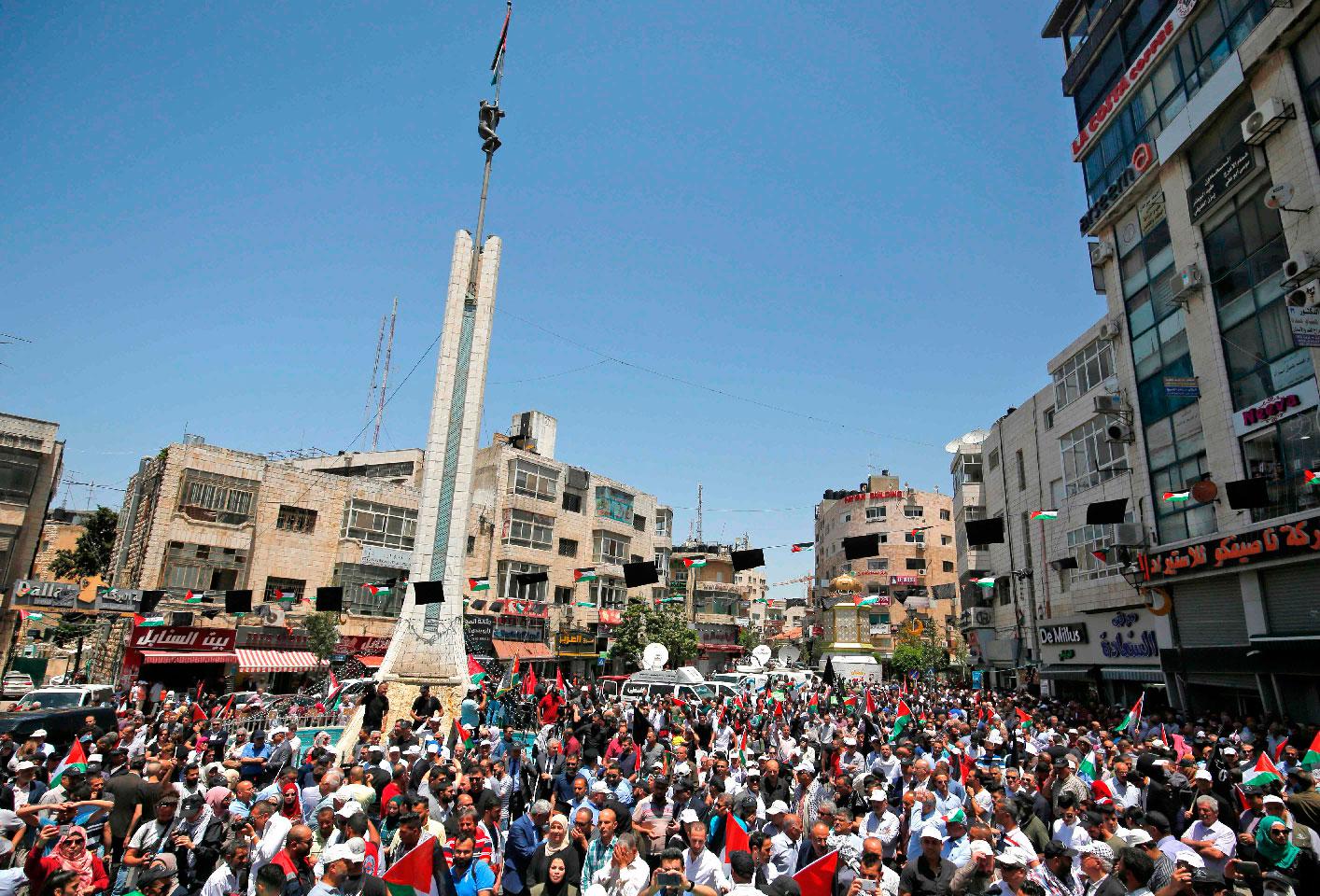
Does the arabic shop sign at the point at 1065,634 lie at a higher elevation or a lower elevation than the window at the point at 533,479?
lower

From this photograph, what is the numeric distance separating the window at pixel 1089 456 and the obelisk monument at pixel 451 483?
22.3 meters

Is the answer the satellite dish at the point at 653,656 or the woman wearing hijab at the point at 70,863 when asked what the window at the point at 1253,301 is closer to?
the satellite dish at the point at 653,656

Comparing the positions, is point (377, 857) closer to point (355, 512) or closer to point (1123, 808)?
point (1123, 808)

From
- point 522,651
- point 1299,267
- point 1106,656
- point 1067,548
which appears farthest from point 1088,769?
point 522,651

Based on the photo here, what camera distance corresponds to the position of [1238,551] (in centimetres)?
2025

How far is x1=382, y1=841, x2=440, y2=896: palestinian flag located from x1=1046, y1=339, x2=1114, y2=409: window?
28843 mm

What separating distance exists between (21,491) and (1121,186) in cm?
4173

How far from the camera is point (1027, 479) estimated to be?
35.7 m

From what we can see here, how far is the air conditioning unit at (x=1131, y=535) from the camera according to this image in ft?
83.0

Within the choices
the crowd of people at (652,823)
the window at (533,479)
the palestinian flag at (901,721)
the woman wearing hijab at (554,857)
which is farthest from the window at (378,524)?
the woman wearing hijab at (554,857)

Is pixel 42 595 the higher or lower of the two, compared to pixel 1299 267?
lower

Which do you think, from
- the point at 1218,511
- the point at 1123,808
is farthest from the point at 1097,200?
the point at 1123,808

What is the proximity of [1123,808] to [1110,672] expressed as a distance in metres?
21.0

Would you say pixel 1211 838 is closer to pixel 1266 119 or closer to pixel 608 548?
pixel 1266 119
